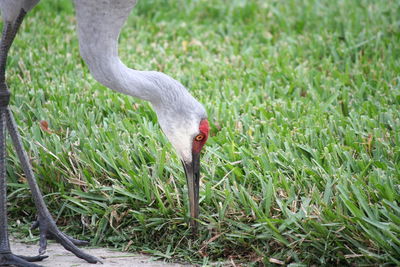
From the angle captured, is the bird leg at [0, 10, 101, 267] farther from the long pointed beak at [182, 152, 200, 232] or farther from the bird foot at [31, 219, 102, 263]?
the long pointed beak at [182, 152, 200, 232]

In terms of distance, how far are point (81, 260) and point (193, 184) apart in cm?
82

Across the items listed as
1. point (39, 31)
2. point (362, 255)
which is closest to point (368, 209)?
point (362, 255)

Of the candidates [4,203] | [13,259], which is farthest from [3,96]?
[13,259]

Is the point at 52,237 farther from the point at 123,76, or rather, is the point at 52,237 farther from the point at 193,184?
the point at 123,76

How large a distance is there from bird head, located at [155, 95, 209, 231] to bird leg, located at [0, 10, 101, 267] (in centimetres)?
74

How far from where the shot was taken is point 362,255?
324 cm

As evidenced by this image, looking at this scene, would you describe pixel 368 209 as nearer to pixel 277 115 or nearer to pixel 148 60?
pixel 277 115

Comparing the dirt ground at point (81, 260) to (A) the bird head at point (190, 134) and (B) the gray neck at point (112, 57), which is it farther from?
(B) the gray neck at point (112, 57)

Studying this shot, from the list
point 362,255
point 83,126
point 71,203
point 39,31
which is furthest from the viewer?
point 39,31

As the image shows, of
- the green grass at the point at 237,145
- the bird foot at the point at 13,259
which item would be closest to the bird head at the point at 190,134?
the green grass at the point at 237,145

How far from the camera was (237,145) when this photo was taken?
4.44 metres

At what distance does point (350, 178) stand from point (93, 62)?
176 centimetres

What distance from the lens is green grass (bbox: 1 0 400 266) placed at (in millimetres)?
3572

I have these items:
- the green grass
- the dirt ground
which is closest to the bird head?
the green grass
